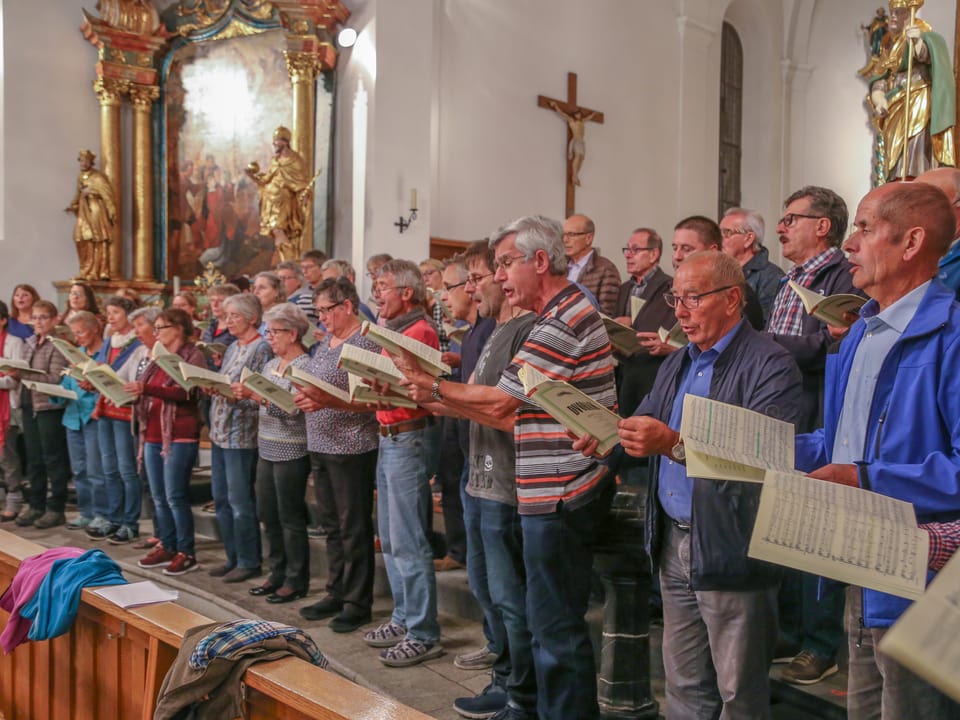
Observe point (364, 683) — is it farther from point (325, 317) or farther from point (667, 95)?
point (667, 95)

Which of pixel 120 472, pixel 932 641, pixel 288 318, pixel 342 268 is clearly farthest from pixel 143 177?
pixel 932 641

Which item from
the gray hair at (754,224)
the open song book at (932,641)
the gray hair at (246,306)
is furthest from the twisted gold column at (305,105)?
the open song book at (932,641)

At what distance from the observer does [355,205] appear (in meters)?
9.85

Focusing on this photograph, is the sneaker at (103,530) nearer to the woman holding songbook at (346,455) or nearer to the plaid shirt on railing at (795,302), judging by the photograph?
the woman holding songbook at (346,455)

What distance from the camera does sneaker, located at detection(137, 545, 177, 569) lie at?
5.70 m

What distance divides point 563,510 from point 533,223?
0.92 metres

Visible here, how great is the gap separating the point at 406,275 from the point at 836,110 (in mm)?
12296

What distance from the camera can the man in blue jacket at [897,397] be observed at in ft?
5.94

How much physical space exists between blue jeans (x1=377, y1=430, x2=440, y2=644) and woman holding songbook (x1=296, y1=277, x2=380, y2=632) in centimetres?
28

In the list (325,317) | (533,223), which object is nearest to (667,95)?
(325,317)

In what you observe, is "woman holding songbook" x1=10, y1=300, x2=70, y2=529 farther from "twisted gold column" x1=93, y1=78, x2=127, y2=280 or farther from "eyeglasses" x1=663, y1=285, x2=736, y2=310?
"eyeglasses" x1=663, y1=285, x2=736, y2=310

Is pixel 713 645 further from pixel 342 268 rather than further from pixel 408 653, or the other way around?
pixel 342 268

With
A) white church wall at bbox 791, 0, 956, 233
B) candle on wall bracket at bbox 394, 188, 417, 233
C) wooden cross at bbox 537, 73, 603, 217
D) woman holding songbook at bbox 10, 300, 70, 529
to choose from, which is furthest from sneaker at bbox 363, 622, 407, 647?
white church wall at bbox 791, 0, 956, 233

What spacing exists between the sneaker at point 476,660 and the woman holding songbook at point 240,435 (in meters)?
1.79
